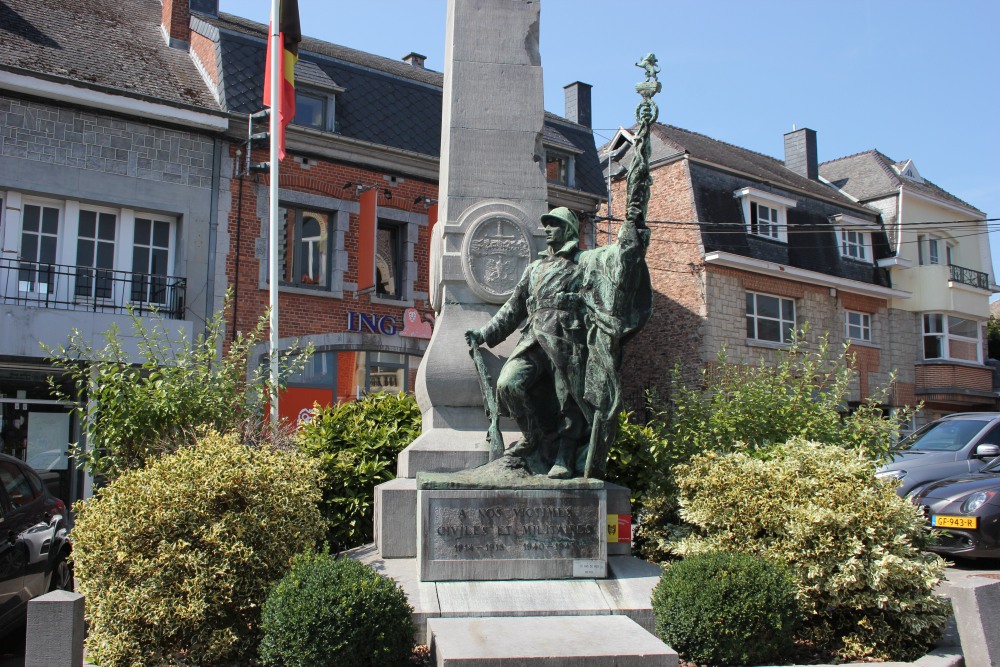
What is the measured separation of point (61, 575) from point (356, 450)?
8.74ft

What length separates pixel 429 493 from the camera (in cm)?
622

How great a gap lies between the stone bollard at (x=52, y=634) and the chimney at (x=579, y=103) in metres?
24.4

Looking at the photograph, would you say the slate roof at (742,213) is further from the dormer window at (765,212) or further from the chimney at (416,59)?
the chimney at (416,59)

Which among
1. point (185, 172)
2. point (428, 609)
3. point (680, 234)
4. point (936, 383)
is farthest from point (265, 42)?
point (936, 383)

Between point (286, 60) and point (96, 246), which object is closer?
point (286, 60)

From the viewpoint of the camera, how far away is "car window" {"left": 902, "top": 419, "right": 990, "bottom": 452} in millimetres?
12812

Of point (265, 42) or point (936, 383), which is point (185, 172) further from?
point (936, 383)

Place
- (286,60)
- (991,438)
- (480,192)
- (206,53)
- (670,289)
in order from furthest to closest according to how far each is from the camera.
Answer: (670,289)
(206,53)
(286,60)
(991,438)
(480,192)

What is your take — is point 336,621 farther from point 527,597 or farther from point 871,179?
point 871,179

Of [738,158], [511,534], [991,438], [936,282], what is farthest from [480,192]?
[936,282]

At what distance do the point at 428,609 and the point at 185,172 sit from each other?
44.6ft

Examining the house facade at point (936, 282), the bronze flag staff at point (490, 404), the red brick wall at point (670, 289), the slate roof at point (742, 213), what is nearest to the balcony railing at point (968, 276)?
the house facade at point (936, 282)

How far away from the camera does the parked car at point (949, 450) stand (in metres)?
12.1

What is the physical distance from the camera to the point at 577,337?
6695 mm
